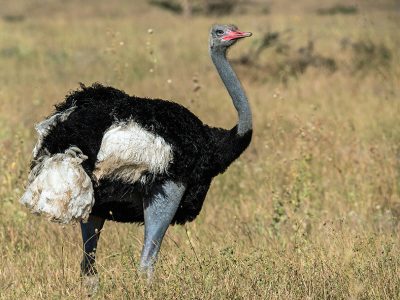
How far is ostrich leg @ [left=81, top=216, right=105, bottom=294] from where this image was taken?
5.06 metres

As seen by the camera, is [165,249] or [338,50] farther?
[338,50]

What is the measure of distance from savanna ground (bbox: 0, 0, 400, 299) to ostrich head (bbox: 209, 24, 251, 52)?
1232 mm

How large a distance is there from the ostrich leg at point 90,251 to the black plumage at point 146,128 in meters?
0.12

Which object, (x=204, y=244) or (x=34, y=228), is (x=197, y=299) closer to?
(x=204, y=244)

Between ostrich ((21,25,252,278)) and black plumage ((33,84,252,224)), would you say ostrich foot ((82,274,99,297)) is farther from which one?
black plumage ((33,84,252,224))

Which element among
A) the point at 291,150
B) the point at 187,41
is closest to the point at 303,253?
the point at 291,150

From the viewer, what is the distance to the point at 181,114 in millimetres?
5227

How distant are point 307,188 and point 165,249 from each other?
1.45 metres

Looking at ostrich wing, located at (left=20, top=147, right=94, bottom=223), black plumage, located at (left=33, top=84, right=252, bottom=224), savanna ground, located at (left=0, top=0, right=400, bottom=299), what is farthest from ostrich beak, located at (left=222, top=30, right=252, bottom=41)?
ostrich wing, located at (left=20, top=147, right=94, bottom=223)

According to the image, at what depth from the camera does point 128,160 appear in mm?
4781

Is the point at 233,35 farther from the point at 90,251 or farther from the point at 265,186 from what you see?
the point at 265,186

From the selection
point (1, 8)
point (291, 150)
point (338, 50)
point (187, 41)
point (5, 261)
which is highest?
point (5, 261)

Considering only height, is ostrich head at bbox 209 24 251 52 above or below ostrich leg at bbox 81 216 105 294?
above

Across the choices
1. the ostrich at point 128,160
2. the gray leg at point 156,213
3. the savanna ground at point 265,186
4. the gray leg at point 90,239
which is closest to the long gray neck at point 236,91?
the ostrich at point 128,160
